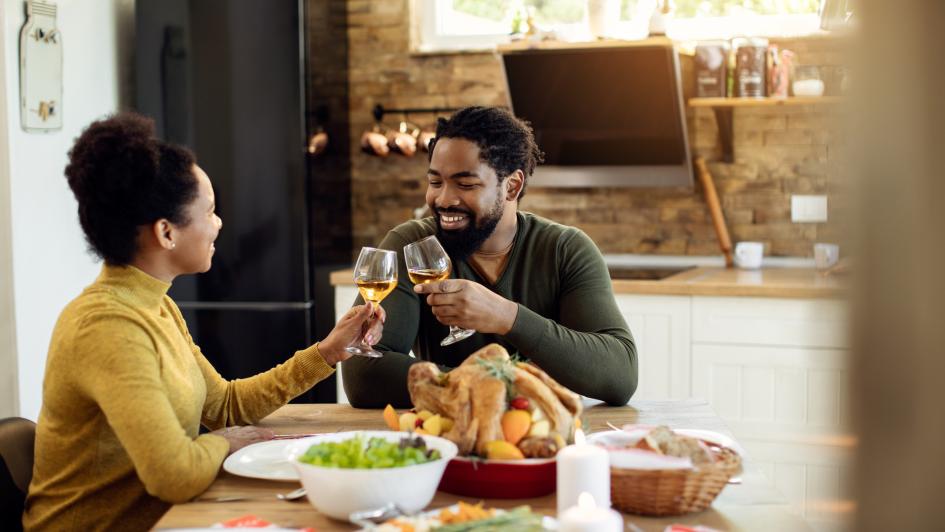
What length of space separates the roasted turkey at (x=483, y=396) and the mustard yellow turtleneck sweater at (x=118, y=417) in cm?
33

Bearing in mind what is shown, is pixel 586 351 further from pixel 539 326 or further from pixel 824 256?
pixel 824 256

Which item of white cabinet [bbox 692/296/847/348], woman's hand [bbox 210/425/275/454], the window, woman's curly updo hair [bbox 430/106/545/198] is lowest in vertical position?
white cabinet [bbox 692/296/847/348]

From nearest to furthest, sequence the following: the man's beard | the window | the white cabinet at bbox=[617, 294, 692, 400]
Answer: the man's beard
the white cabinet at bbox=[617, 294, 692, 400]
the window

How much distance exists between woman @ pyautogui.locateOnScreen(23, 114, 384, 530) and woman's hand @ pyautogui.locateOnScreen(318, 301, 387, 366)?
22 centimetres

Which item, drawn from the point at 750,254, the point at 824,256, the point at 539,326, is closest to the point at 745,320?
the point at 750,254

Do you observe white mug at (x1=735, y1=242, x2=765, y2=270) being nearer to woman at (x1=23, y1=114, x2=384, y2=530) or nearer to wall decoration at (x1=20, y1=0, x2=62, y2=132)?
wall decoration at (x1=20, y1=0, x2=62, y2=132)

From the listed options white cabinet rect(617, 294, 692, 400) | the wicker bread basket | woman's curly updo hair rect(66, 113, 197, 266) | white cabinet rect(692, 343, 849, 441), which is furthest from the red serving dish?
white cabinet rect(617, 294, 692, 400)

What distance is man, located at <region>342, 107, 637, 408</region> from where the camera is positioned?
2.08 meters

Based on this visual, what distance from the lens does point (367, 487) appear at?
4.18 ft

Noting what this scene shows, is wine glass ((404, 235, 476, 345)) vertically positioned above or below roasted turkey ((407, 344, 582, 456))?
above

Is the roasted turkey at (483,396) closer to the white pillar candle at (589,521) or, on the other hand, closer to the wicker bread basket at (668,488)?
Answer: the wicker bread basket at (668,488)

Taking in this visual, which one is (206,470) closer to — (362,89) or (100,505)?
(100,505)

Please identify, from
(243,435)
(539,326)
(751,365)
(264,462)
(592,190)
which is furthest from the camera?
(592,190)

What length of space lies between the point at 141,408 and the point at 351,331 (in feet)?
1.76
